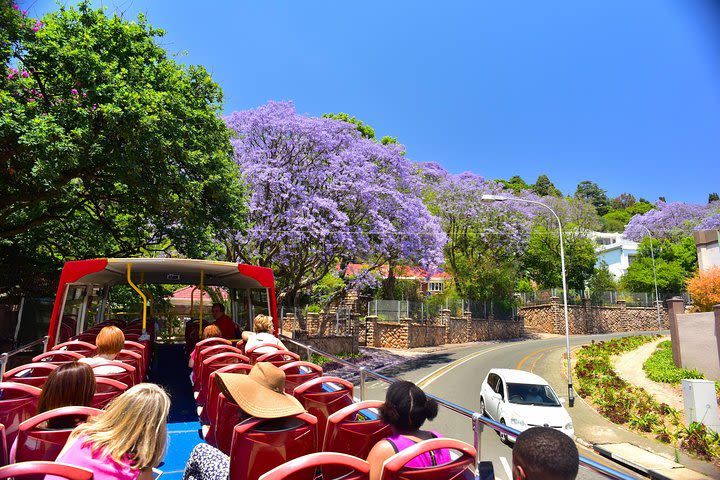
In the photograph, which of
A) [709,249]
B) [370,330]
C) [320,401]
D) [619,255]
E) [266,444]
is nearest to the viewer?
[266,444]

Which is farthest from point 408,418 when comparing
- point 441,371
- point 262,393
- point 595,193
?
point 595,193

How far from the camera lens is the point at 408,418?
298 cm

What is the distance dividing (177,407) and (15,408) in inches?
125

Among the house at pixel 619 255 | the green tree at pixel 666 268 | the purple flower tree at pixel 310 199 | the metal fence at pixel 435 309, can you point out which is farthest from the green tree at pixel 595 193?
the purple flower tree at pixel 310 199

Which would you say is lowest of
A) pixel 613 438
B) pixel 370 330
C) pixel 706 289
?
pixel 613 438

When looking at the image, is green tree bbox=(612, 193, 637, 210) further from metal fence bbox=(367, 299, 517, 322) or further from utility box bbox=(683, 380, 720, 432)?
utility box bbox=(683, 380, 720, 432)

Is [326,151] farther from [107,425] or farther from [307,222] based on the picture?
[107,425]

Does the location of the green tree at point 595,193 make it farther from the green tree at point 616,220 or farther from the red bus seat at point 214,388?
the red bus seat at point 214,388

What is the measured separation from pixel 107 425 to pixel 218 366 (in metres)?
2.86

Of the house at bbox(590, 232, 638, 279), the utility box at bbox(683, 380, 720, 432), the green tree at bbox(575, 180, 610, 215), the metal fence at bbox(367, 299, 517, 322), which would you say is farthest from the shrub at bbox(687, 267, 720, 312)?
the green tree at bbox(575, 180, 610, 215)

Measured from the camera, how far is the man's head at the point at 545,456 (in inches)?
79.3

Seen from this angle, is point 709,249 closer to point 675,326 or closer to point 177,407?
point 675,326

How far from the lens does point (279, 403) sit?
10.8 ft

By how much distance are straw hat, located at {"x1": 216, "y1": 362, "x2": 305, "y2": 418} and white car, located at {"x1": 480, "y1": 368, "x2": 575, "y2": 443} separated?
9979mm
